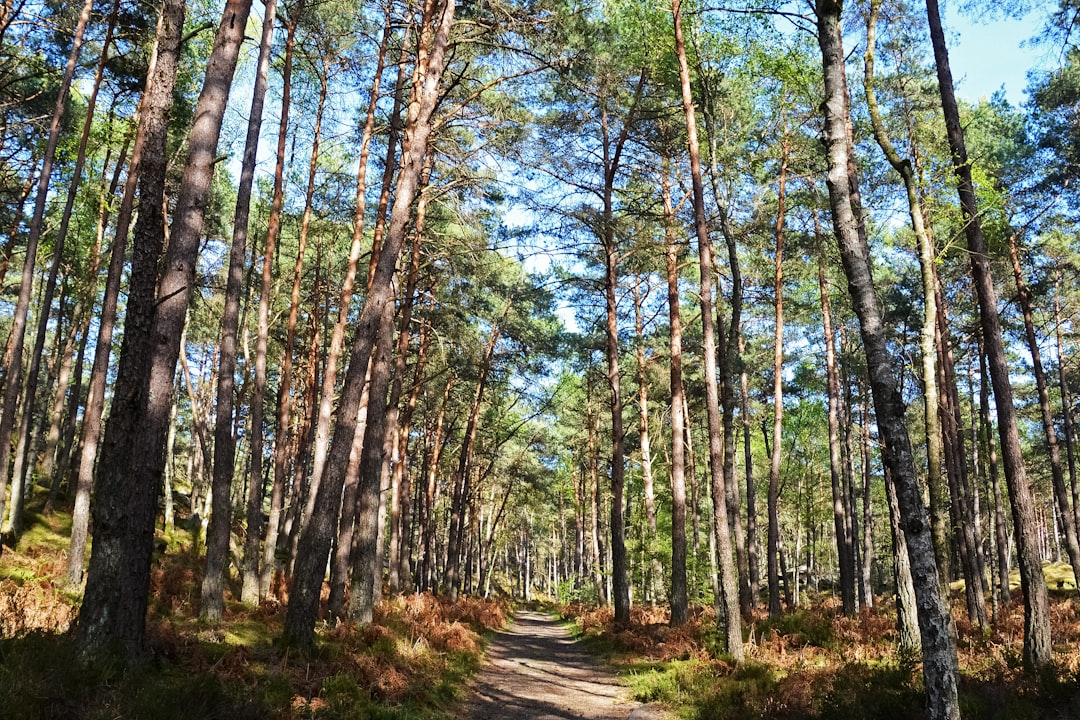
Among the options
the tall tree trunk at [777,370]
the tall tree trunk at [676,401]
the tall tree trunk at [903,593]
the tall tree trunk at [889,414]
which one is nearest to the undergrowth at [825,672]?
the tall tree trunk at [903,593]

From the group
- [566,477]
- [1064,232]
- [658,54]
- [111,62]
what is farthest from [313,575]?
[566,477]

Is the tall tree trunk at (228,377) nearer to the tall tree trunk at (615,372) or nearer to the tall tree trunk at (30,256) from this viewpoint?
the tall tree trunk at (30,256)

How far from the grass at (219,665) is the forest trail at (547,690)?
472 millimetres

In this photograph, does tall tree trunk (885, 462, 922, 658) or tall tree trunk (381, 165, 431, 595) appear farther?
tall tree trunk (381, 165, 431, 595)

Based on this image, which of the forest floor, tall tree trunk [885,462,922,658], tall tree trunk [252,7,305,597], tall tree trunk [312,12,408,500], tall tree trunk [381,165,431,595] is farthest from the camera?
tall tree trunk [381,165,431,595]

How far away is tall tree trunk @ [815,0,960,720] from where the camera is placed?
5.38 meters

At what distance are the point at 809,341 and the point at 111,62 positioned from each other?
25.7 m

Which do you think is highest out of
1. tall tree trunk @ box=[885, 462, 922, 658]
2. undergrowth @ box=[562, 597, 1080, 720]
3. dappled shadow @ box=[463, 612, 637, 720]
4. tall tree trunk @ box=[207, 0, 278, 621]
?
tall tree trunk @ box=[207, 0, 278, 621]

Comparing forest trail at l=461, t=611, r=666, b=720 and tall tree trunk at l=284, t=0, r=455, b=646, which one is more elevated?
tall tree trunk at l=284, t=0, r=455, b=646

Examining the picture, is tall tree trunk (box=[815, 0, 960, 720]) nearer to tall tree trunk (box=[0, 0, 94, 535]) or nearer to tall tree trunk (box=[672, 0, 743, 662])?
tall tree trunk (box=[672, 0, 743, 662])

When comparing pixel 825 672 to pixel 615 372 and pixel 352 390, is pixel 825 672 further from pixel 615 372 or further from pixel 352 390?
pixel 615 372

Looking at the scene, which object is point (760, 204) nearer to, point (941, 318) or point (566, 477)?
point (941, 318)

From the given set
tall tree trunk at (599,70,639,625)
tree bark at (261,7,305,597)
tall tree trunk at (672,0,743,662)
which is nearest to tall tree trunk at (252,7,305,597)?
tree bark at (261,7,305,597)

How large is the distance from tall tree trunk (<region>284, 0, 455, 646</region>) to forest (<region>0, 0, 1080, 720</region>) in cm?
6
